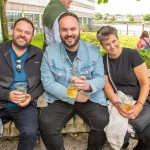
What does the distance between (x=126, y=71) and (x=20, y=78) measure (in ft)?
4.53

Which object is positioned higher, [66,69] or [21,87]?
[66,69]

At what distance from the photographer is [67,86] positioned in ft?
12.7

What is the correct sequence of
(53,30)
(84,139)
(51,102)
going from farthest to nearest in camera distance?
(53,30), (84,139), (51,102)

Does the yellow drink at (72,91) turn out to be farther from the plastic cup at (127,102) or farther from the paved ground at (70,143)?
the paved ground at (70,143)

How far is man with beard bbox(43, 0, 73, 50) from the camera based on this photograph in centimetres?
509

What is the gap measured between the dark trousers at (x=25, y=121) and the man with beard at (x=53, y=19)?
1722mm

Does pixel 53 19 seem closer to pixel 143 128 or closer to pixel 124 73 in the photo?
pixel 124 73

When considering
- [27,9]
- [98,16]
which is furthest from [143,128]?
[98,16]

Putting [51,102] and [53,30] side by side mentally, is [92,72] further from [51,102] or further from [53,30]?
[53,30]

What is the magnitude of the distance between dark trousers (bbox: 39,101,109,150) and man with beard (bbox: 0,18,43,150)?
5.7 inches

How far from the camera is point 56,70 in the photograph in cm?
385

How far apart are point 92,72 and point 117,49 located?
17.4 inches

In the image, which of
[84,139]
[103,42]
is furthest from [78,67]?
[84,139]

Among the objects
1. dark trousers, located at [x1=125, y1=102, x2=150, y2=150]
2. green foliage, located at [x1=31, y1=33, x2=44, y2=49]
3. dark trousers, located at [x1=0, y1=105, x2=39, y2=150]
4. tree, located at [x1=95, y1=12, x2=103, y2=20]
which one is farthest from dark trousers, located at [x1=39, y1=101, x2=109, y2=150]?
tree, located at [x1=95, y1=12, x2=103, y2=20]
